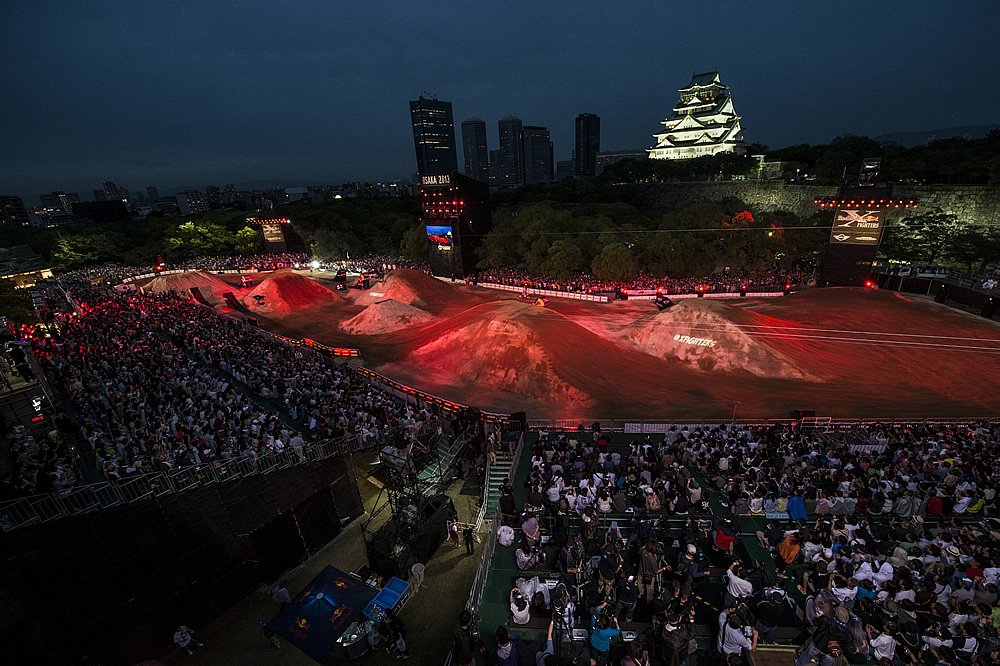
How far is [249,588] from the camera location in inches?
508

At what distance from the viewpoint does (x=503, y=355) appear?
2661cm

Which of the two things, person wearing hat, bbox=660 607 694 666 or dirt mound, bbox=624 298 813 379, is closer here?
person wearing hat, bbox=660 607 694 666

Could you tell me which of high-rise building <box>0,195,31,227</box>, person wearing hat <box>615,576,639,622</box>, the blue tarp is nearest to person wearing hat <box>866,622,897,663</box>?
person wearing hat <box>615,576,639,622</box>

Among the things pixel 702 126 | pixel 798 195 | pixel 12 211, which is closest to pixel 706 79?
pixel 702 126

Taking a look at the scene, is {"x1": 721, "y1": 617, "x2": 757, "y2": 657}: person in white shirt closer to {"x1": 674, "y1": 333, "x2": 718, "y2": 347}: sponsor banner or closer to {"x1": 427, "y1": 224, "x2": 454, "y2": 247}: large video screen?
{"x1": 674, "y1": 333, "x2": 718, "y2": 347}: sponsor banner

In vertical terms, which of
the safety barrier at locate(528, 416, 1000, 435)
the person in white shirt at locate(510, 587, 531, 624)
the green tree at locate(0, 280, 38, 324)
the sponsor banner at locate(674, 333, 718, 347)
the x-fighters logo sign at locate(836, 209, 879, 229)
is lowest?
the safety barrier at locate(528, 416, 1000, 435)

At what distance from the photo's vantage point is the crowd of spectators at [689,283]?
4203cm

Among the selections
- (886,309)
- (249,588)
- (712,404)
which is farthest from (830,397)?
(249,588)

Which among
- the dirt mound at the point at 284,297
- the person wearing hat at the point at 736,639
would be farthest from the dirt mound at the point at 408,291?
the person wearing hat at the point at 736,639

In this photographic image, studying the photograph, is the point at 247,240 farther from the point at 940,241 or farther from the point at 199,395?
the point at 940,241

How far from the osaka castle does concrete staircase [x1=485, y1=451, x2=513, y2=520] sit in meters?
100

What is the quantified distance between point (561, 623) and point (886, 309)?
111ft

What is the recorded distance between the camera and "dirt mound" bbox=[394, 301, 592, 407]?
80.8 ft

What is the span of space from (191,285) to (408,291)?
27211 mm
